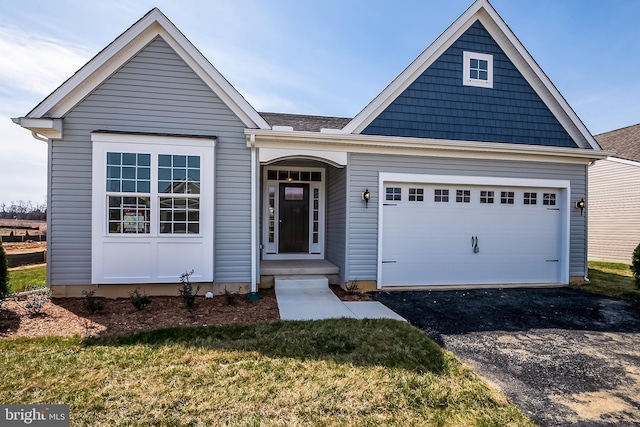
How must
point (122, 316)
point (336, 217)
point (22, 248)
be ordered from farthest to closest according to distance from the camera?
point (22, 248) < point (336, 217) < point (122, 316)

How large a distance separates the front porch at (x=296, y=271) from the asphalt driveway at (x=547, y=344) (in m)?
1.22

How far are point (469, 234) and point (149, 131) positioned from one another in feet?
24.8

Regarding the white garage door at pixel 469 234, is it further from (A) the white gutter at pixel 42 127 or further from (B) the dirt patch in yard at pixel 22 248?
(B) the dirt patch in yard at pixel 22 248

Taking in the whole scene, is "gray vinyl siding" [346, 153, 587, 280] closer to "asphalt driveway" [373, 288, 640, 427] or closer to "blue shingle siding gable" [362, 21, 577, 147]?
"blue shingle siding gable" [362, 21, 577, 147]

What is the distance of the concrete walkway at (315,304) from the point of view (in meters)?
5.40

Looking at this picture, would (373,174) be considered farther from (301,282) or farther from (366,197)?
(301,282)

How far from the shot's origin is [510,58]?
→ 8016 millimetres

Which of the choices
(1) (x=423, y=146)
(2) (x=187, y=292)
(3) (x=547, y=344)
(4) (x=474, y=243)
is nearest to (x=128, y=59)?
(2) (x=187, y=292)

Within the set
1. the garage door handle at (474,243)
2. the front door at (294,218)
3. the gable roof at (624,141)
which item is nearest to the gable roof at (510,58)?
the front door at (294,218)

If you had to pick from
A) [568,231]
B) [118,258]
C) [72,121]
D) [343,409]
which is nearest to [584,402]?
[343,409]

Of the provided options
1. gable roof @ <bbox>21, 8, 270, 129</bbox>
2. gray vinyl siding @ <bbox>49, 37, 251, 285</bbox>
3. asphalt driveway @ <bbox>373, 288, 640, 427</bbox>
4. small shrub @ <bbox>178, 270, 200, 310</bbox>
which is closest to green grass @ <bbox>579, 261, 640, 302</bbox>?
asphalt driveway @ <bbox>373, 288, 640, 427</bbox>

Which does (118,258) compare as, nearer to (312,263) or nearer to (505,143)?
(312,263)

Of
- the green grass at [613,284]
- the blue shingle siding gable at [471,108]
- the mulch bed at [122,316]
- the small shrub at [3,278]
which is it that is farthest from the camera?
the blue shingle siding gable at [471,108]

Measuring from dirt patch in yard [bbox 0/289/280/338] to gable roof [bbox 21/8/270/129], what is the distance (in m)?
3.52
